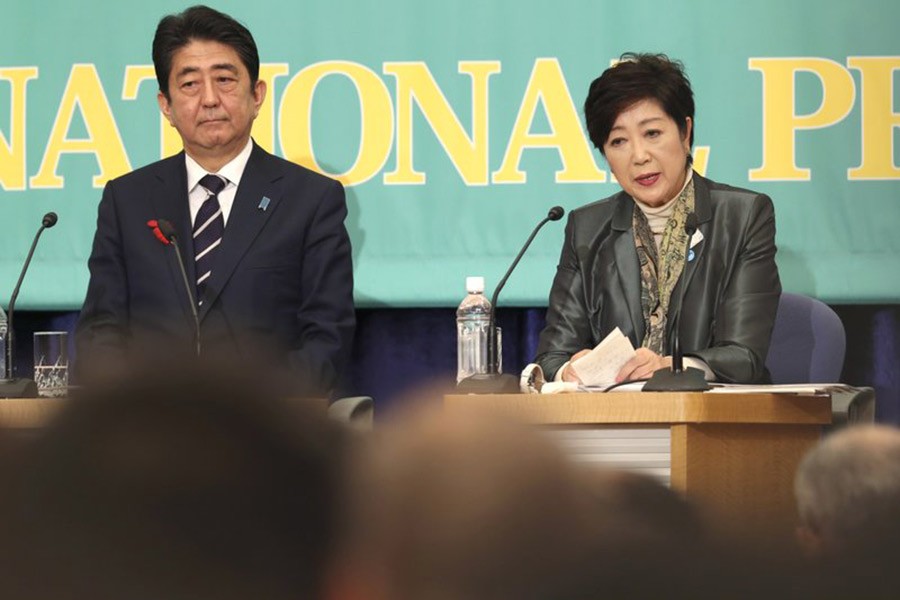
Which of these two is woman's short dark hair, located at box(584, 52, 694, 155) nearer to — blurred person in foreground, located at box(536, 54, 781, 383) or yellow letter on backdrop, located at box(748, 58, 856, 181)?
blurred person in foreground, located at box(536, 54, 781, 383)

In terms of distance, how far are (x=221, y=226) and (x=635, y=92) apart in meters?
1.11

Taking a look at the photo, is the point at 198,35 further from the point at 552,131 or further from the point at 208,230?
the point at 552,131

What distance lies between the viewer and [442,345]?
430 centimetres

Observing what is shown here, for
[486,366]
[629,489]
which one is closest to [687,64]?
[486,366]

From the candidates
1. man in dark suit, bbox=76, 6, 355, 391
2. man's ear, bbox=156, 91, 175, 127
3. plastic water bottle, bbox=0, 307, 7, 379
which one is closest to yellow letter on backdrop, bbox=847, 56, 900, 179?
man in dark suit, bbox=76, 6, 355, 391

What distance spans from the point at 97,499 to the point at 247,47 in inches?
132

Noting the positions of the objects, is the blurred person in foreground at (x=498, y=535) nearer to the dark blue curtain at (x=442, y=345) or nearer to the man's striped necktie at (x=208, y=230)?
the man's striped necktie at (x=208, y=230)

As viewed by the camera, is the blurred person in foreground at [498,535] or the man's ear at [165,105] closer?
the blurred person in foreground at [498,535]

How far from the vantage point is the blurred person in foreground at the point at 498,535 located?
0.45m

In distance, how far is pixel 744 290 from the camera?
3.18 m

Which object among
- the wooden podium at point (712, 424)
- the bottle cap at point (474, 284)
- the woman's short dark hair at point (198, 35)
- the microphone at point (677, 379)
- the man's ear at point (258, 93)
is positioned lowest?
the wooden podium at point (712, 424)

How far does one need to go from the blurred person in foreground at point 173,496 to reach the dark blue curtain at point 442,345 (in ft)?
12.2

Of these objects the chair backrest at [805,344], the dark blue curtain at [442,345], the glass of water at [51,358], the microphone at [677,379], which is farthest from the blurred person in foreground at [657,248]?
the glass of water at [51,358]

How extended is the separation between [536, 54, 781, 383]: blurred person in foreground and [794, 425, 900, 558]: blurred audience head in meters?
2.03
